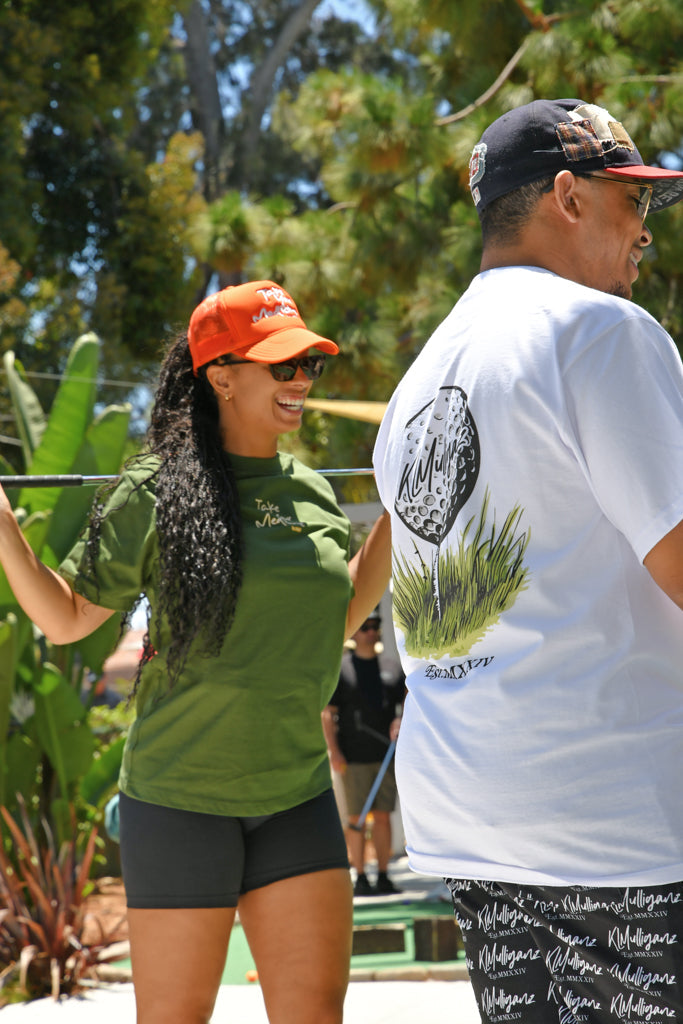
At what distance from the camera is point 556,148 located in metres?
1.54

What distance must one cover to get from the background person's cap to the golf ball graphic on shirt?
313 mm

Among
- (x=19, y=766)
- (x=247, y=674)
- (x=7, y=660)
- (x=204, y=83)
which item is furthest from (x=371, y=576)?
(x=204, y=83)

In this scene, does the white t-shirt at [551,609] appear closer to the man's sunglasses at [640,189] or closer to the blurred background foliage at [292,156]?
the man's sunglasses at [640,189]

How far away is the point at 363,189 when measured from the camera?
9.70 meters

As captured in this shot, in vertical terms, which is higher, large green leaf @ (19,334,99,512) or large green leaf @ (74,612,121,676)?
large green leaf @ (19,334,99,512)

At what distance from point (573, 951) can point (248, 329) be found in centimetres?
152

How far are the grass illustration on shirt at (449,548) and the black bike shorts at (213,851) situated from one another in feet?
2.78

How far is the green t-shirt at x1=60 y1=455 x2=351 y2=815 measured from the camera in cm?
228

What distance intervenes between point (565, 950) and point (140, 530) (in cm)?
130

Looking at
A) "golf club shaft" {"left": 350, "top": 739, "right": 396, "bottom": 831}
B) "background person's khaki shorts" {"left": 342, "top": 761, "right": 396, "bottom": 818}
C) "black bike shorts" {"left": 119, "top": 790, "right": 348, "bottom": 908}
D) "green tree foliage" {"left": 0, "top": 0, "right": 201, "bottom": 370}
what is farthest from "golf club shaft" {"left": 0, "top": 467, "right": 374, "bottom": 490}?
"green tree foliage" {"left": 0, "top": 0, "right": 201, "bottom": 370}

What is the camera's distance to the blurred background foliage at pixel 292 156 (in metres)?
8.00

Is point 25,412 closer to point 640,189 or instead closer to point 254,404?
point 254,404

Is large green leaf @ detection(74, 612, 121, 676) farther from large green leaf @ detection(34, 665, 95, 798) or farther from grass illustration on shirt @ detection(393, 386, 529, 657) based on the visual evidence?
grass illustration on shirt @ detection(393, 386, 529, 657)

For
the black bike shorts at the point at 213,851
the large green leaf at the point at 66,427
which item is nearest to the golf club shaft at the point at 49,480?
the black bike shorts at the point at 213,851
